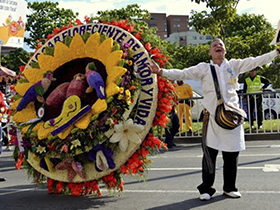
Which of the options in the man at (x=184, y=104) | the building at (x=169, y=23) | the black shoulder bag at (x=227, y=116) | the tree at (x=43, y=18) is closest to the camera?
the black shoulder bag at (x=227, y=116)

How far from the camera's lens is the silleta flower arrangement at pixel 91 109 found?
4957 mm

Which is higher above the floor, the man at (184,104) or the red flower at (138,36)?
the red flower at (138,36)

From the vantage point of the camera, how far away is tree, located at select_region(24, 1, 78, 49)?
98.9ft

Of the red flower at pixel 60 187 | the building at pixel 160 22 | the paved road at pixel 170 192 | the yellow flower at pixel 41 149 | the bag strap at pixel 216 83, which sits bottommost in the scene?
the paved road at pixel 170 192

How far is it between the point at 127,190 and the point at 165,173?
1378 millimetres

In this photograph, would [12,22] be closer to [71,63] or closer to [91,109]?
[71,63]

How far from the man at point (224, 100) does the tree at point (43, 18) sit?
2584cm

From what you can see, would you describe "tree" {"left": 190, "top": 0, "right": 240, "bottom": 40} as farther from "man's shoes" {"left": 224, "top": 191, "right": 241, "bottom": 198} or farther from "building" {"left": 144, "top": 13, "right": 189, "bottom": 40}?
"building" {"left": 144, "top": 13, "right": 189, "bottom": 40}

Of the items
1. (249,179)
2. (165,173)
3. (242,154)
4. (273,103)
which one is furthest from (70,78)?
(273,103)

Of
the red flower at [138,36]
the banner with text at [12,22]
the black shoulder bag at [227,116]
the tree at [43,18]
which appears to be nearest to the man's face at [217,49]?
the black shoulder bag at [227,116]

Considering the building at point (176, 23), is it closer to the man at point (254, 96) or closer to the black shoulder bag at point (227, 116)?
the man at point (254, 96)

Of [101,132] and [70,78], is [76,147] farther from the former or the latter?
[70,78]

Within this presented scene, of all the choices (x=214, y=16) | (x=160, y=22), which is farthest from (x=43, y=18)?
(x=160, y=22)

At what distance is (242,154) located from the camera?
893cm
